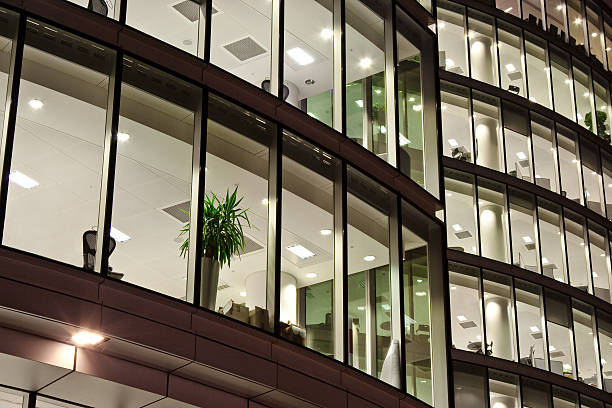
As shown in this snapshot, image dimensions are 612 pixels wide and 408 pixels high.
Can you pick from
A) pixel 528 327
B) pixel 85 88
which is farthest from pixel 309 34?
pixel 528 327

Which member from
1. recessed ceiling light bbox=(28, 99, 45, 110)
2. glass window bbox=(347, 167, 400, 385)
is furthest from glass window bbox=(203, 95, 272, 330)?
recessed ceiling light bbox=(28, 99, 45, 110)

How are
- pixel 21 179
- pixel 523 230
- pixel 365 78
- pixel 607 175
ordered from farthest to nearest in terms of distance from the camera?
1. pixel 607 175
2. pixel 523 230
3. pixel 365 78
4. pixel 21 179

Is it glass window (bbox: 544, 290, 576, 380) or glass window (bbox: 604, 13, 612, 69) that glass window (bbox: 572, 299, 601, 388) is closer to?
glass window (bbox: 544, 290, 576, 380)

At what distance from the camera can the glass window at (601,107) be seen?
34875 mm

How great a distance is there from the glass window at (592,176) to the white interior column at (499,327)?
6043 millimetres

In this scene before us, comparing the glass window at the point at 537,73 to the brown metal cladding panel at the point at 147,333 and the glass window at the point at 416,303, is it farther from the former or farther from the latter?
the brown metal cladding panel at the point at 147,333

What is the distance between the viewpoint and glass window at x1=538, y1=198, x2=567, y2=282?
30.9m

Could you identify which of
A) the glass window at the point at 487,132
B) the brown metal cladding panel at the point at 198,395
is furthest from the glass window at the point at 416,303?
the glass window at the point at 487,132

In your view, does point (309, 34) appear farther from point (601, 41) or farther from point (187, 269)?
point (601, 41)

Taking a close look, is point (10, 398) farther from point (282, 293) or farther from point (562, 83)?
point (562, 83)

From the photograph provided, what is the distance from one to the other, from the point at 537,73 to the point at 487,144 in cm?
387

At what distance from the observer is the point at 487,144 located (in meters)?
31.0

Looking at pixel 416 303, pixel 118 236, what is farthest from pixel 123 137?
pixel 416 303

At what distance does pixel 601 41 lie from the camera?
37.5 meters
